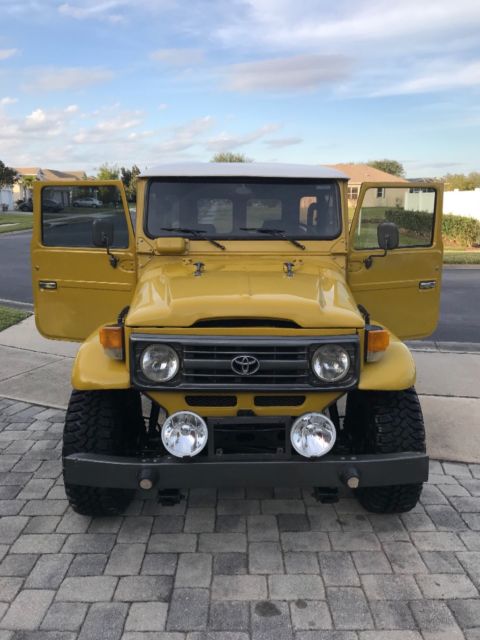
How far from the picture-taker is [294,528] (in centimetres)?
333

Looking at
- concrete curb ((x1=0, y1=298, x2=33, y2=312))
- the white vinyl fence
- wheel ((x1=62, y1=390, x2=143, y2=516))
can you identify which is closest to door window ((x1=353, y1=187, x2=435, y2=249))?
wheel ((x1=62, y1=390, x2=143, y2=516))

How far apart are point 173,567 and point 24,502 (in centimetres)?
118

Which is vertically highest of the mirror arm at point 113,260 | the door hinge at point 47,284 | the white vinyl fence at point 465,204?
the white vinyl fence at point 465,204

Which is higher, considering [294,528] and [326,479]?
[326,479]

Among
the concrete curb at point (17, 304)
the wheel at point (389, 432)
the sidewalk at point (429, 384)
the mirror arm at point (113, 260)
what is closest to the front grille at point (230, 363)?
the wheel at point (389, 432)

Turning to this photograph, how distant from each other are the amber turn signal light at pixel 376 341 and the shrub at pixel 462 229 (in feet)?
67.6

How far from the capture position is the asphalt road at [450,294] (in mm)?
8094

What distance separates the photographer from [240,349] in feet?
9.45

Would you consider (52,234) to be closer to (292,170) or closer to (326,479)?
(292,170)

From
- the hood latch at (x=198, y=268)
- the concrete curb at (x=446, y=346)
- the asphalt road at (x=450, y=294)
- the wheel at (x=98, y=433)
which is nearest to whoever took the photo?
the wheel at (x=98, y=433)

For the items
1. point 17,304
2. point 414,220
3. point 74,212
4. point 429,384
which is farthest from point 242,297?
point 17,304

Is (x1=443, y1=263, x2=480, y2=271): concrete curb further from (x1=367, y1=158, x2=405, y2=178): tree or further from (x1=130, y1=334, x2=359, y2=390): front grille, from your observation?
(x1=367, y1=158, x2=405, y2=178): tree

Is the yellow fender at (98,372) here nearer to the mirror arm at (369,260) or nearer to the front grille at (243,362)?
the front grille at (243,362)

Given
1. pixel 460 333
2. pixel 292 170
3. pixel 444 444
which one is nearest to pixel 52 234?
pixel 292 170
